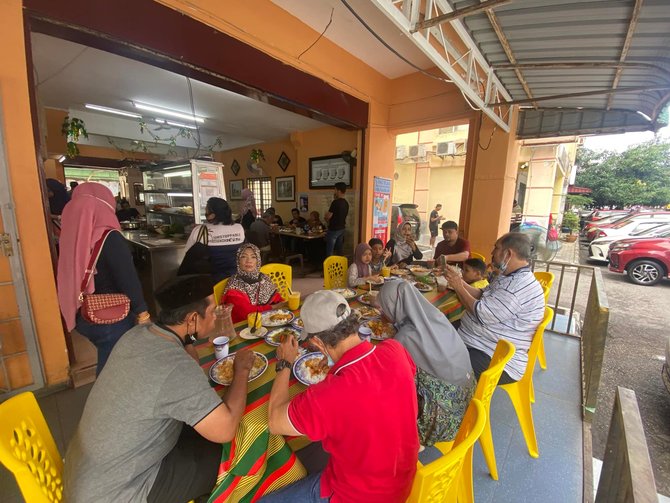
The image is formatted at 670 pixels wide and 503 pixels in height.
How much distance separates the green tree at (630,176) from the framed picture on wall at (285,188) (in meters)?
26.8

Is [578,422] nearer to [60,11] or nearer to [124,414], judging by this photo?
[124,414]

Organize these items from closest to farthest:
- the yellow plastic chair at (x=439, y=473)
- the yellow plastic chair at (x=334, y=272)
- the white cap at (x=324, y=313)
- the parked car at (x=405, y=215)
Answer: the yellow plastic chair at (x=439, y=473), the white cap at (x=324, y=313), the yellow plastic chair at (x=334, y=272), the parked car at (x=405, y=215)

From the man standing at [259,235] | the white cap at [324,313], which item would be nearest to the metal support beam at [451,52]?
the white cap at [324,313]

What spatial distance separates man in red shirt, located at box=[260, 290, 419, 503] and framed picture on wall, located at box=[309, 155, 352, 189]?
17.8 ft

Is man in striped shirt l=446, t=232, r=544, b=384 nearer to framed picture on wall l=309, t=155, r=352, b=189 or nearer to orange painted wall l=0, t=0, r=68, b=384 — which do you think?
orange painted wall l=0, t=0, r=68, b=384

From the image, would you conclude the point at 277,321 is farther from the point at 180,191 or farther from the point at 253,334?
the point at 180,191

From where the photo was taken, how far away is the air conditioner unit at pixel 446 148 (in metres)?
11.4

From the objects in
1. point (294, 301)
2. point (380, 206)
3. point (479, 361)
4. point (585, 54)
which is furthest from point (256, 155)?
point (479, 361)

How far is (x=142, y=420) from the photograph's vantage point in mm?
1046

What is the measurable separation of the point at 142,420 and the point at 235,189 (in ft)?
33.2

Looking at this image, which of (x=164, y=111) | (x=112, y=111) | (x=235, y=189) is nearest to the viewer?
(x=164, y=111)

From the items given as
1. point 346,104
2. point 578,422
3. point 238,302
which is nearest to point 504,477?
point 578,422

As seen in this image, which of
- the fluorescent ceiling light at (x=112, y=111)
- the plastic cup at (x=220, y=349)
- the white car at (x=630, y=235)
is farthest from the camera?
the white car at (x=630, y=235)

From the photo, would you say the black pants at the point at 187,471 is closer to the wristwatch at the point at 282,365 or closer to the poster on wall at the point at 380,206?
the wristwatch at the point at 282,365
